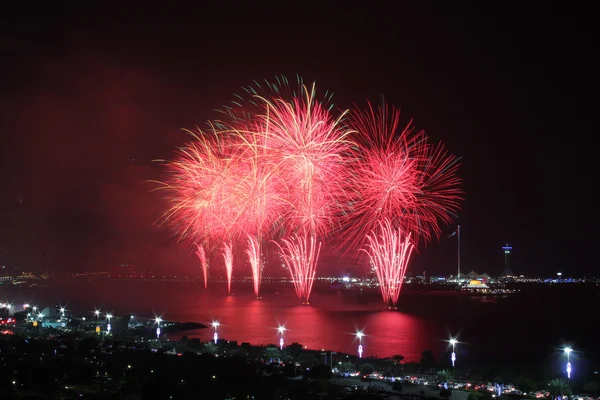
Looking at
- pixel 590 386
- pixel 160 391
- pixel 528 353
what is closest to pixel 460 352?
Result: pixel 528 353

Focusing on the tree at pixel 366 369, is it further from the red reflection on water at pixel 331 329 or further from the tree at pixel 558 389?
the red reflection on water at pixel 331 329

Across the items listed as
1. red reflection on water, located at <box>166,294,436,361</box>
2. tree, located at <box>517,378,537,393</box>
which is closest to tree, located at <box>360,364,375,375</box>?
tree, located at <box>517,378,537,393</box>

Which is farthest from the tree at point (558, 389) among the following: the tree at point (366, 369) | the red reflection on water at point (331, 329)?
the red reflection on water at point (331, 329)

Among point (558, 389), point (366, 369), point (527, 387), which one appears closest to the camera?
point (558, 389)

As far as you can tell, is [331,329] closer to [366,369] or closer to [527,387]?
[366,369]

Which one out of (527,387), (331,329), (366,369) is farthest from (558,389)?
(331,329)

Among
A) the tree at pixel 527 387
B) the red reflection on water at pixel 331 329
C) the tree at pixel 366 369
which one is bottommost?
the red reflection on water at pixel 331 329

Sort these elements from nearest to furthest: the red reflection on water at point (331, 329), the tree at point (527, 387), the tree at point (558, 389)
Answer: the tree at point (558, 389) → the tree at point (527, 387) → the red reflection on water at point (331, 329)

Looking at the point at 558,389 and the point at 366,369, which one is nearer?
the point at 558,389

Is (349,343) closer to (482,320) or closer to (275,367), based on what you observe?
(275,367)
